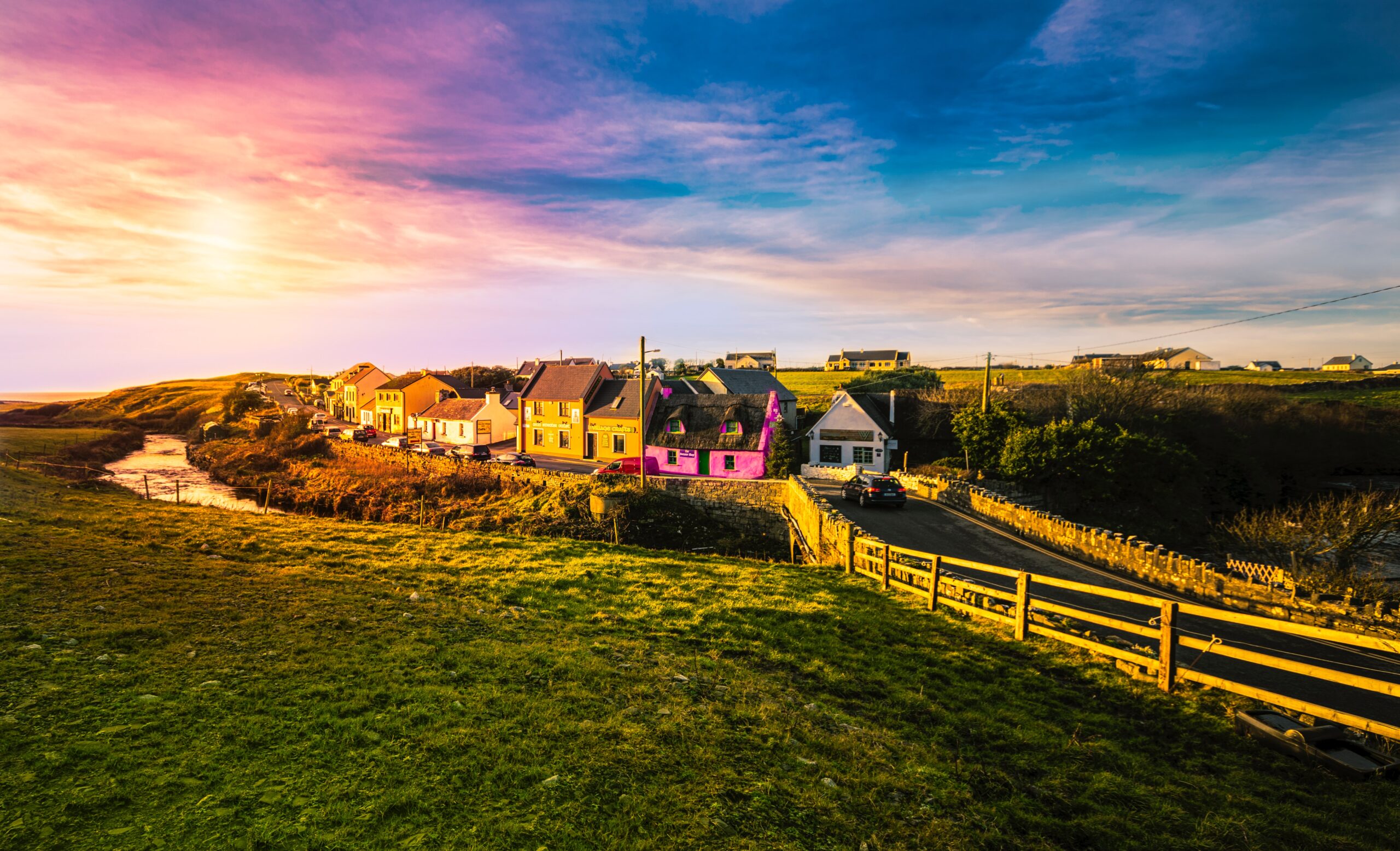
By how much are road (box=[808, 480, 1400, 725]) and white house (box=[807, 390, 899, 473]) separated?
1584 cm

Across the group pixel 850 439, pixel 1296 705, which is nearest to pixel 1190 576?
pixel 1296 705

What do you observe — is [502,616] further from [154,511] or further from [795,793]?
[154,511]

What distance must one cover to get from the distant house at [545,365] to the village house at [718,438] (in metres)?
13.3

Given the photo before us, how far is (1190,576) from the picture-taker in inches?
681

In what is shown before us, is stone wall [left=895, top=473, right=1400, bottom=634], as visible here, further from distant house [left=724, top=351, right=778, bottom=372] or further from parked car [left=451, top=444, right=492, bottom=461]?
distant house [left=724, top=351, right=778, bottom=372]

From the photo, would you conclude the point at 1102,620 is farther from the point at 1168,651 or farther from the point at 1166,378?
the point at 1166,378

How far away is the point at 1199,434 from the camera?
45344 mm

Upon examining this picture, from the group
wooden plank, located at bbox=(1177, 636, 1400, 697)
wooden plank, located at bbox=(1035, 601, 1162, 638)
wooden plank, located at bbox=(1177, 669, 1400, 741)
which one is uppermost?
wooden plank, located at bbox=(1177, 636, 1400, 697)

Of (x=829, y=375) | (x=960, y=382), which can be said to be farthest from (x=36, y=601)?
(x=829, y=375)

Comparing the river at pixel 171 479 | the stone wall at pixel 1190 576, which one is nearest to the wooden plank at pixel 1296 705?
the stone wall at pixel 1190 576

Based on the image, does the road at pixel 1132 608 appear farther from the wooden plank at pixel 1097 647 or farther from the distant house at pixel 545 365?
the distant house at pixel 545 365

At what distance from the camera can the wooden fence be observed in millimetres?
6422

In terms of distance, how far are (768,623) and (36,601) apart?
13.1 meters

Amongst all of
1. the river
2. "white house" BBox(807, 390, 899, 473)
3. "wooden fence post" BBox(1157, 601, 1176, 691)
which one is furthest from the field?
"wooden fence post" BBox(1157, 601, 1176, 691)
